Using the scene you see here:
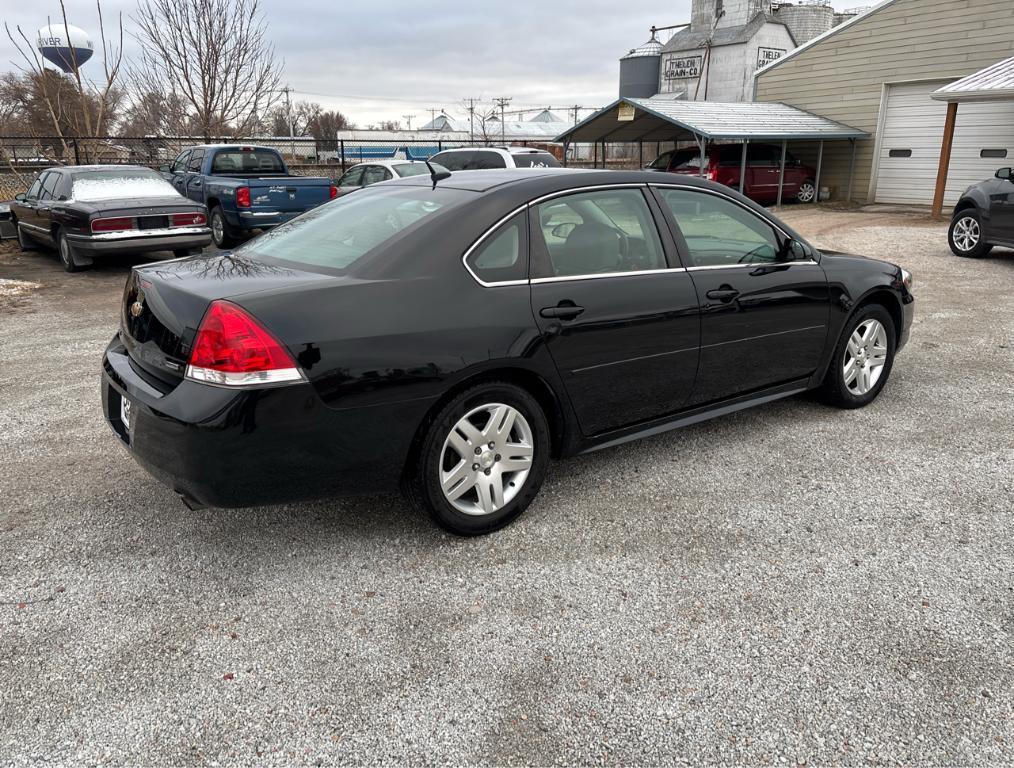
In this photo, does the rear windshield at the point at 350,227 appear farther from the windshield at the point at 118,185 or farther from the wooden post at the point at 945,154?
the wooden post at the point at 945,154

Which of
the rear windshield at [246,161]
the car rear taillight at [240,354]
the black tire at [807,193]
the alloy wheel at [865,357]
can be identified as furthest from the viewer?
the black tire at [807,193]

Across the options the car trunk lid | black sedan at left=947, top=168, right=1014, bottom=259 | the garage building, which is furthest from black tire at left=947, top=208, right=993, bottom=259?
the car trunk lid

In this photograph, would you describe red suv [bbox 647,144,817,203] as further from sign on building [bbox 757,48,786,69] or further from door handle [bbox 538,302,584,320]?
sign on building [bbox 757,48,786,69]

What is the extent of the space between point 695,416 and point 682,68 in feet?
158

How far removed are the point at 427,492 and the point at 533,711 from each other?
1.06 m

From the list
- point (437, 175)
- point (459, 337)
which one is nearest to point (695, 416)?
point (459, 337)

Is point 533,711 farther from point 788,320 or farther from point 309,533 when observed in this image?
point 788,320

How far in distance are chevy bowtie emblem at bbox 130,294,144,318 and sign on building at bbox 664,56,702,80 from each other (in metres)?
47.7

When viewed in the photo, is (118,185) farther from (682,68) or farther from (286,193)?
(682,68)

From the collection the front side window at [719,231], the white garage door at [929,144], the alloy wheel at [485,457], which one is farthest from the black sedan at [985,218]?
the alloy wheel at [485,457]

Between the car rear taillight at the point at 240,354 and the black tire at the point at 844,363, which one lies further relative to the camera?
the black tire at the point at 844,363

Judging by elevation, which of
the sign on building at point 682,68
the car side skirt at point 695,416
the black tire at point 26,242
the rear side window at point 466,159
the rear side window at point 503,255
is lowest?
the car side skirt at point 695,416

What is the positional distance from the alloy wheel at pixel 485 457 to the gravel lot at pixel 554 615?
0.20 metres

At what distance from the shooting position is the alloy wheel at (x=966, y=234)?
1142 cm
